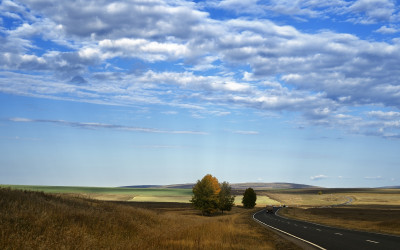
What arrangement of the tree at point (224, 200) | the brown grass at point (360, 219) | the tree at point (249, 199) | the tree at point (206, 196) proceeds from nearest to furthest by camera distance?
the brown grass at point (360, 219) < the tree at point (206, 196) < the tree at point (224, 200) < the tree at point (249, 199)

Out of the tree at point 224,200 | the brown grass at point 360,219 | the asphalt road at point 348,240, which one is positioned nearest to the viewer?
the asphalt road at point 348,240

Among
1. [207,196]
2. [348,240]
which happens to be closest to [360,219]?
[348,240]

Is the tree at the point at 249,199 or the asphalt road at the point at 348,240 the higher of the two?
the asphalt road at the point at 348,240

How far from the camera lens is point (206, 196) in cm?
9500

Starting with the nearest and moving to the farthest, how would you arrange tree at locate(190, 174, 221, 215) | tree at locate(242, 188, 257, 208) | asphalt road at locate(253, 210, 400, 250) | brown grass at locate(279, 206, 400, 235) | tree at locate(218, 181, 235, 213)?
1. asphalt road at locate(253, 210, 400, 250)
2. brown grass at locate(279, 206, 400, 235)
3. tree at locate(190, 174, 221, 215)
4. tree at locate(218, 181, 235, 213)
5. tree at locate(242, 188, 257, 208)

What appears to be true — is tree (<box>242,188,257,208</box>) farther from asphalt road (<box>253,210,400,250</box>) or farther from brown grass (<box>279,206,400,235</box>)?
asphalt road (<box>253,210,400,250</box>)

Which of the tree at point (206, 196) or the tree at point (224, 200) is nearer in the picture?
the tree at point (206, 196)

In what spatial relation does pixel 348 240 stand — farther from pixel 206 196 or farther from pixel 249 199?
pixel 249 199

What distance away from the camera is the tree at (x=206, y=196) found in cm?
9419

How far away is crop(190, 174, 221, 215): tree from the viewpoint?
3708 inches

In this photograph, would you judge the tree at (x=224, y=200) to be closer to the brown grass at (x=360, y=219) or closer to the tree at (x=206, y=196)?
the tree at (x=206, y=196)

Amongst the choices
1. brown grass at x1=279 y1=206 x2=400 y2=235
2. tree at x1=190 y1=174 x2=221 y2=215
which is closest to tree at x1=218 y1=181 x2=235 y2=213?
tree at x1=190 y1=174 x2=221 y2=215

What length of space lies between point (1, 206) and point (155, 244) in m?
7.57

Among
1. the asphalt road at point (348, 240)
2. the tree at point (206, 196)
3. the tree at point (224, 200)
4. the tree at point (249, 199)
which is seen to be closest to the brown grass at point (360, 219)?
the asphalt road at point (348, 240)
